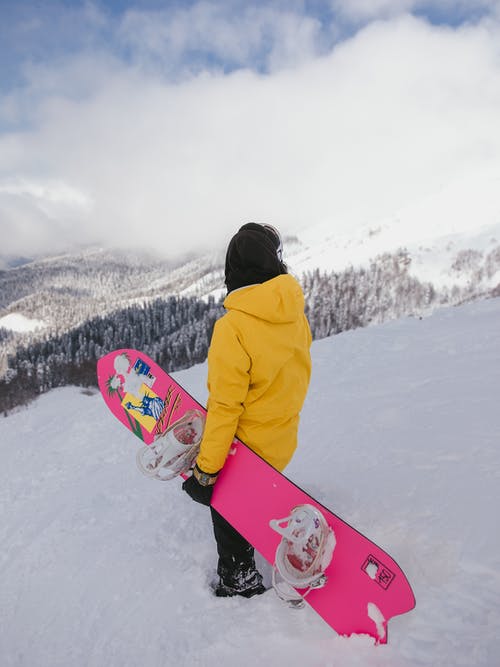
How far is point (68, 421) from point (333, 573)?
968cm

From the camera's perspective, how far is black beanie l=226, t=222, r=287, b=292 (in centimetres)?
262

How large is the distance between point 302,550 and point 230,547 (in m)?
0.70

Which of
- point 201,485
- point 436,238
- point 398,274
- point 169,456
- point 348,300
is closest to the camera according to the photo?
point 201,485

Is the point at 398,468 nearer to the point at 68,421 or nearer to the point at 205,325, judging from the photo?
the point at 68,421

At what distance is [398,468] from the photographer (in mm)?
3656

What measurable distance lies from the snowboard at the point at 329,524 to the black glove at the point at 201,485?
0.18m

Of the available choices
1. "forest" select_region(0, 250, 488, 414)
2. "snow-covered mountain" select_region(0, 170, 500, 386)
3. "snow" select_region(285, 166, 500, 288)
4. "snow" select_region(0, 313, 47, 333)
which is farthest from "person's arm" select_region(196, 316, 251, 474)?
"snow" select_region(0, 313, 47, 333)

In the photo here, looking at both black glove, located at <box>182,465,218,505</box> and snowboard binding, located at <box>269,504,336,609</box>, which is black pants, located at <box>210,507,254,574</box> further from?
snowboard binding, located at <box>269,504,336,609</box>

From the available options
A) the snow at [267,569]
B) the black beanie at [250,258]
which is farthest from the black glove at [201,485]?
the black beanie at [250,258]

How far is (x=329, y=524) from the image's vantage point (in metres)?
2.68

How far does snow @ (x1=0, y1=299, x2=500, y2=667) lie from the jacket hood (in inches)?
72.6

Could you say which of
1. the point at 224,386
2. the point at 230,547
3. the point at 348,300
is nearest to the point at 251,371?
the point at 224,386

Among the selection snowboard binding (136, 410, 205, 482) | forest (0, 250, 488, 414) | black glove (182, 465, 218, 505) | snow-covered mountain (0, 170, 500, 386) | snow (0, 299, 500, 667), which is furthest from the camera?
snow-covered mountain (0, 170, 500, 386)

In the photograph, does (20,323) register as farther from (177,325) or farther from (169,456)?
(169,456)
